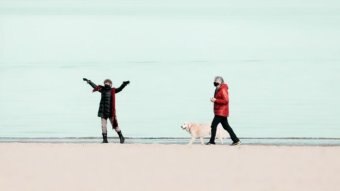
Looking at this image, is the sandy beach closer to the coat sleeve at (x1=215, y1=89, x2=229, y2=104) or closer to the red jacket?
the red jacket

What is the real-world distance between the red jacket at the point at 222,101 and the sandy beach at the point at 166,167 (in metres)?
0.85

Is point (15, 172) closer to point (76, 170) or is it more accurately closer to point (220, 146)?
point (76, 170)

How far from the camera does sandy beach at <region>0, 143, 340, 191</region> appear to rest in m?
17.7

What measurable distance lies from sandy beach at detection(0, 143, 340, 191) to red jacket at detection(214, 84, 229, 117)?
85 centimetres

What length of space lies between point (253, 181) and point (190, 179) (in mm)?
1112

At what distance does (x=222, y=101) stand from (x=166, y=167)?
179 inches

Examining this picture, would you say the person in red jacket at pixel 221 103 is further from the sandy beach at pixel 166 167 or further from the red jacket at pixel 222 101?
the sandy beach at pixel 166 167

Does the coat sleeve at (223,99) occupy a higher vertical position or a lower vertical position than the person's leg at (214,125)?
higher

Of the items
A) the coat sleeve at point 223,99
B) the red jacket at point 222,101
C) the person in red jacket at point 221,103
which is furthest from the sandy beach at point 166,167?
the coat sleeve at point 223,99

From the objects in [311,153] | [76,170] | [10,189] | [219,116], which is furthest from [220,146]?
[10,189]

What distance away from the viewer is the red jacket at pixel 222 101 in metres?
24.2

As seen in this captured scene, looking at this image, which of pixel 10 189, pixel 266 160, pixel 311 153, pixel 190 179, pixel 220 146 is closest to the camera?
pixel 10 189

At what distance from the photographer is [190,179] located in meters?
18.4

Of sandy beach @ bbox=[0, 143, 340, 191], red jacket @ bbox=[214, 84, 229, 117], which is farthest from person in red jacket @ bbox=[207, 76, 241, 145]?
sandy beach @ bbox=[0, 143, 340, 191]
